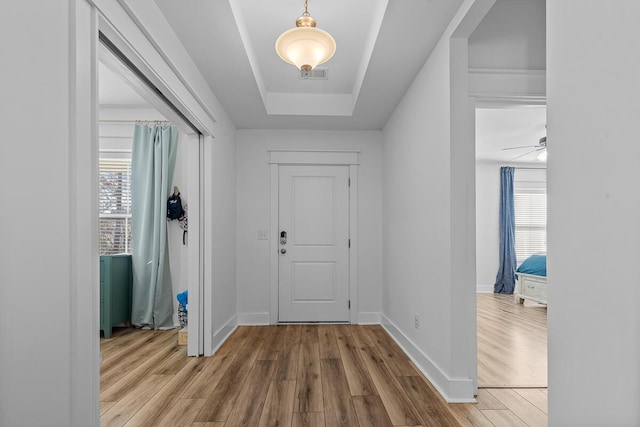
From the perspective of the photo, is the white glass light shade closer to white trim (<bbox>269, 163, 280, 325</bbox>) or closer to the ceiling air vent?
the ceiling air vent

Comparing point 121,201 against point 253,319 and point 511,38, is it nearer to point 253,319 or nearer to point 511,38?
point 253,319

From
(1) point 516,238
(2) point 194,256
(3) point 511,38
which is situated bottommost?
(1) point 516,238

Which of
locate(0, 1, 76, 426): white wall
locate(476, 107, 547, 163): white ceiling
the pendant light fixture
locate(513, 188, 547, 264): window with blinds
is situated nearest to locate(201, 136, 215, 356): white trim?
the pendant light fixture

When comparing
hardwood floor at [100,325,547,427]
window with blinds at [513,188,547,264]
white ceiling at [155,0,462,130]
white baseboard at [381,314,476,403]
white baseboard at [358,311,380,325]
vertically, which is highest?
white ceiling at [155,0,462,130]

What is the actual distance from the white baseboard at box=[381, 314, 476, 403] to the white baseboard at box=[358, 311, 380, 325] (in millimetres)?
1230

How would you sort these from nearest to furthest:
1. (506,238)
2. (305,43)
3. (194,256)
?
1. (305,43)
2. (194,256)
3. (506,238)

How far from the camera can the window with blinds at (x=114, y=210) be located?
424 cm

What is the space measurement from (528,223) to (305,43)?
669cm

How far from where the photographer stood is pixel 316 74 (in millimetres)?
3459

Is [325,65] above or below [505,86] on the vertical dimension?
above

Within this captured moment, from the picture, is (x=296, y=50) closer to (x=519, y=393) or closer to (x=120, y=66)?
(x=120, y=66)

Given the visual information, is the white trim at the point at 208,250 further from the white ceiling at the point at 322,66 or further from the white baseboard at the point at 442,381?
the white baseboard at the point at 442,381

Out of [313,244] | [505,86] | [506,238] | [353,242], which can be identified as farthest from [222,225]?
[506,238]

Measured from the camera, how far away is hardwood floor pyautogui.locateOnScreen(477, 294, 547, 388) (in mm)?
2607
